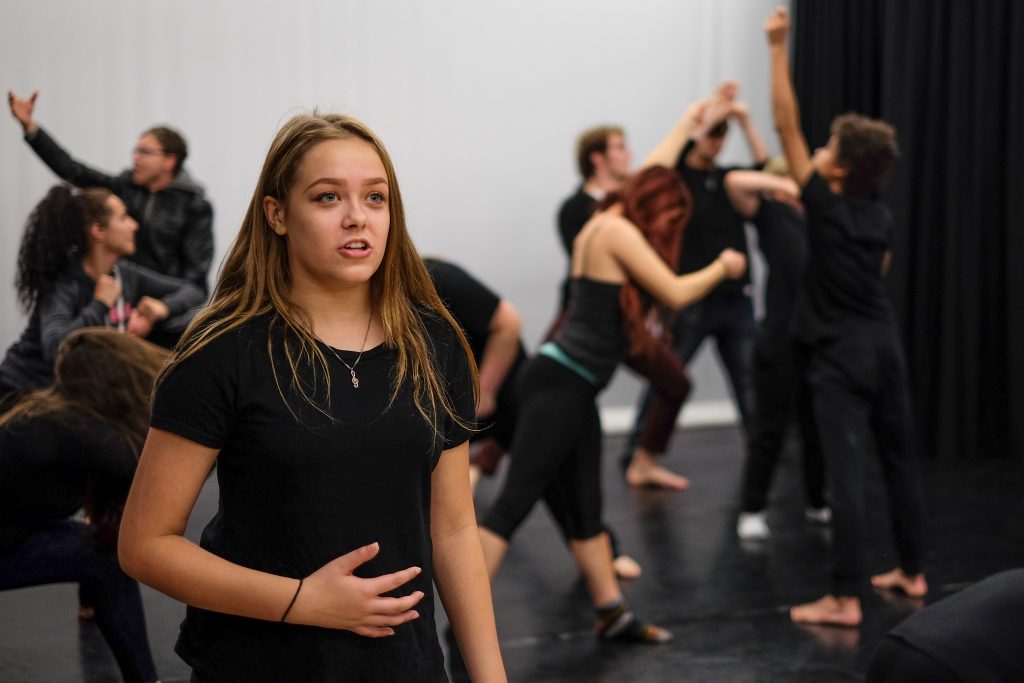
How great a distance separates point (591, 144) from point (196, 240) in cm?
182

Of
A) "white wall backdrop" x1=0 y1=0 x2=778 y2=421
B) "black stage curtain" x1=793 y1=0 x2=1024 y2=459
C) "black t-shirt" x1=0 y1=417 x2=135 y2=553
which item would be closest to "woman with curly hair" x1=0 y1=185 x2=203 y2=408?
"black t-shirt" x1=0 y1=417 x2=135 y2=553

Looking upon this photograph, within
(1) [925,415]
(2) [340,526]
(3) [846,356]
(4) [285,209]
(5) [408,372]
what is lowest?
(1) [925,415]

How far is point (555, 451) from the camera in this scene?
3.16 meters

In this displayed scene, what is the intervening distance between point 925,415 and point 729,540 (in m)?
2.04

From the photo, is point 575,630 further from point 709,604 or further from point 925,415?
point 925,415

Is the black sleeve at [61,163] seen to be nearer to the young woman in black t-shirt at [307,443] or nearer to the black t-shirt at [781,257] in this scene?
the black t-shirt at [781,257]

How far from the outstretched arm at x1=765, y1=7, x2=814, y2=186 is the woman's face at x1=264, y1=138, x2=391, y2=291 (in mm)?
2366

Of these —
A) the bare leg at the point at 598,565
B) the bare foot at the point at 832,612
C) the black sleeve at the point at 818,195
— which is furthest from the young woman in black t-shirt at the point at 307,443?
the black sleeve at the point at 818,195

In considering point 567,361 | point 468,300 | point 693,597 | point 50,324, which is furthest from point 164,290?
point 693,597

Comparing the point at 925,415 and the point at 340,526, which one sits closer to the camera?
the point at 340,526

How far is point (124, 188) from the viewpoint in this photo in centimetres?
392

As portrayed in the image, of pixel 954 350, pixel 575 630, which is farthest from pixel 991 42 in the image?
pixel 575 630

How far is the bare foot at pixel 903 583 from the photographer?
12.1 feet

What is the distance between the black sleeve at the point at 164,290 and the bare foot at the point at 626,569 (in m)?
1.52
